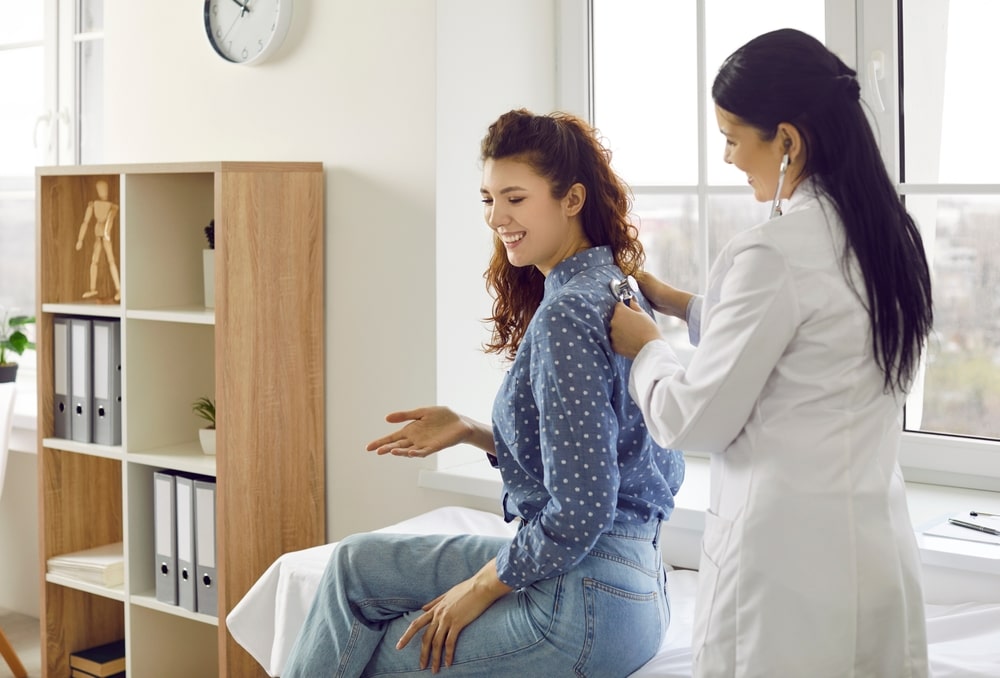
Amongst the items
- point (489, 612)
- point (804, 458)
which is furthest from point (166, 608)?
point (804, 458)

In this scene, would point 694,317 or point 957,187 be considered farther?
point 957,187

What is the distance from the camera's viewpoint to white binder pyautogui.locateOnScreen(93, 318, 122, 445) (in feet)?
8.92

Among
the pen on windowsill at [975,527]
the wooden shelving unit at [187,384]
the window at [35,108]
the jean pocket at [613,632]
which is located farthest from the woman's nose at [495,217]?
the window at [35,108]

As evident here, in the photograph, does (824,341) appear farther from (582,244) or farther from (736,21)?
(736,21)

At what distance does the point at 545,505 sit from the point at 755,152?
619 millimetres

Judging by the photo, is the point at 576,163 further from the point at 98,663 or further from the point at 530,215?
the point at 98,663

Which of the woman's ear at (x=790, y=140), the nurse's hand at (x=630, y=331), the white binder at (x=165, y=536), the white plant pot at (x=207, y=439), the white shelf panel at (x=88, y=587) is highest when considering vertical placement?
the woman's ear at (x=790, y=140)

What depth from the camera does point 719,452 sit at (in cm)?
140

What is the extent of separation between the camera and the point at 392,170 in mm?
2578

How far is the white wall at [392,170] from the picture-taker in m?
2.53

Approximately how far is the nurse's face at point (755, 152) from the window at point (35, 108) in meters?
2.69

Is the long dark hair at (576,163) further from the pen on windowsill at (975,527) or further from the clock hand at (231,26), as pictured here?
the clock hand at (231,26)

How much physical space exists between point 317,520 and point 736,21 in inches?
60.1

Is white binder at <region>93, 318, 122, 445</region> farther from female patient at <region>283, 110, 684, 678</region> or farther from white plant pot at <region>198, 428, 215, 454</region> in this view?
female patient at <region>283, 110, 684, 678</region>
